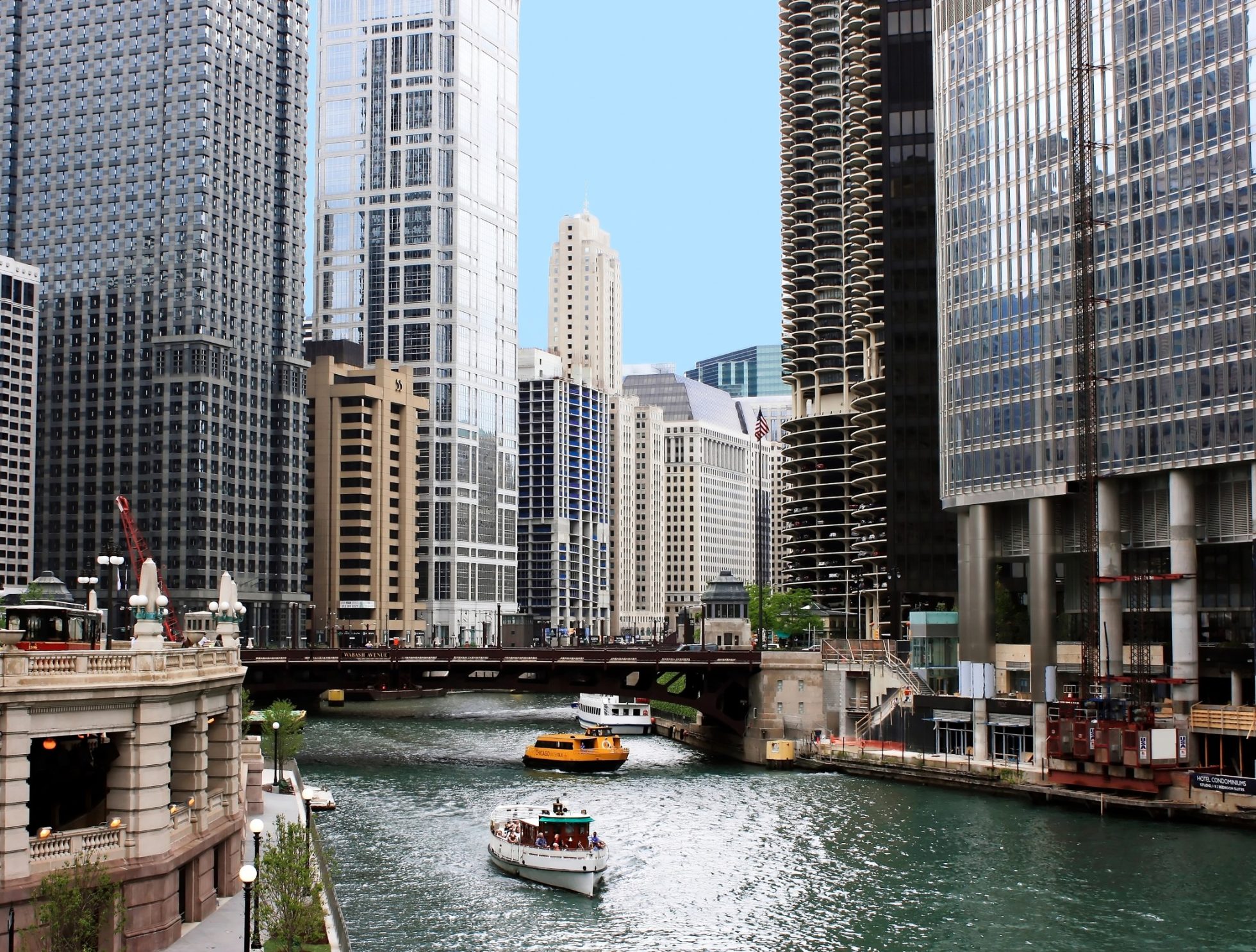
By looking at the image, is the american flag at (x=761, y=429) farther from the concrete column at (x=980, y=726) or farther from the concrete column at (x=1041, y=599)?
the concrete column at (x=980, y=726)

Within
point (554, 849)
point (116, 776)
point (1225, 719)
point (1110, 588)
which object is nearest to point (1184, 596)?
point (1110, 588)

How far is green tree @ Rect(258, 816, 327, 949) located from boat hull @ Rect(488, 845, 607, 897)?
2296 cm

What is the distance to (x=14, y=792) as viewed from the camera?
42844 mm

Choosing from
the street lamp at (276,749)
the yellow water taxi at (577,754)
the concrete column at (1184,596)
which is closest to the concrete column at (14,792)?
the street lamp at (276,749)

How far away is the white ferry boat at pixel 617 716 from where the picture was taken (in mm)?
166750

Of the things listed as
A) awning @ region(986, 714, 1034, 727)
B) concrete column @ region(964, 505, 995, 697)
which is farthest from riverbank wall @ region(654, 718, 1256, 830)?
concrete column @ region(964, 505, 995, 697)

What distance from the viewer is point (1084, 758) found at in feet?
327

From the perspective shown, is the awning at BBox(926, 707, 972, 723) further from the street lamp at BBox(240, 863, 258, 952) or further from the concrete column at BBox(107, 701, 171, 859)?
the street lamp at BBox(240, 863, 258, 952)

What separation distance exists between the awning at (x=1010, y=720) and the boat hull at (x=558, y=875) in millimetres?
49328

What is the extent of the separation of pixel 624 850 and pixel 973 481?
57468 millimetres

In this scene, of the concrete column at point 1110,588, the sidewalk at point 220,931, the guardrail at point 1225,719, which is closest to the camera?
the sidewalk at point 220,931

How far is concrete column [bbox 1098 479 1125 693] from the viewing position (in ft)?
371

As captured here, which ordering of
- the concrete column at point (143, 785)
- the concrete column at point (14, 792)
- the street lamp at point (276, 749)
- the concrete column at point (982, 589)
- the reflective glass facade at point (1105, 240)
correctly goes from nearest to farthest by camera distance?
the concrete column at point (14, 792) < the concrete column at point (143, 785) < the street lamp at point (276, 749) < the reflective glass facade at point (1105, 240) < the concrete column at point (982, 589)

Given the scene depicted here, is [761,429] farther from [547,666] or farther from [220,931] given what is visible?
[220,931]
